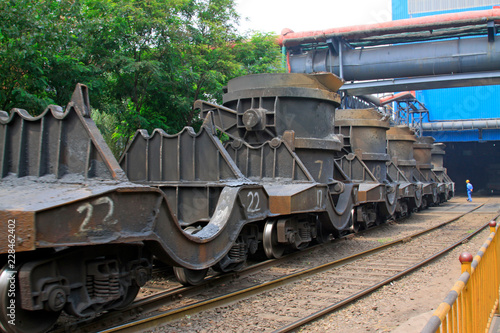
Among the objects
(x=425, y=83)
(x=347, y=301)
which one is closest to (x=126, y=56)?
(x=347, y=301)

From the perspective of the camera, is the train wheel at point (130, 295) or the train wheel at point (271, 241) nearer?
the train wheel at point (130, 295)

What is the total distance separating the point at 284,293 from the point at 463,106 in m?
40.3

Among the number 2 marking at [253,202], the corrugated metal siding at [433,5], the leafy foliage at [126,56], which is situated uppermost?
the corrugated metal siding at [433,5]

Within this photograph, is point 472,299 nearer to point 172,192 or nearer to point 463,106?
point 172,192

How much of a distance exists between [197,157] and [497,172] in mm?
49853

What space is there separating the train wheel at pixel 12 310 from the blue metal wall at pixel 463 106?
41197mm

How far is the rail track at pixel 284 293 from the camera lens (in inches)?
193

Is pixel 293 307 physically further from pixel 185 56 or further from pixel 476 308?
pixel 185 56

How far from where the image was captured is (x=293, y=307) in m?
5.68

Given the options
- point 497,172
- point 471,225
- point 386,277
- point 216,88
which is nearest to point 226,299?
point 386,277

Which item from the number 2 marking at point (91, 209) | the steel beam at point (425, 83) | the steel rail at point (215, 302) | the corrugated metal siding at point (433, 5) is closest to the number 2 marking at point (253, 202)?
the steel rail at point (215, 302)

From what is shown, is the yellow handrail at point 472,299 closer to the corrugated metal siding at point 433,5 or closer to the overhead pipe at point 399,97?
the overhead pipe at point 399,97

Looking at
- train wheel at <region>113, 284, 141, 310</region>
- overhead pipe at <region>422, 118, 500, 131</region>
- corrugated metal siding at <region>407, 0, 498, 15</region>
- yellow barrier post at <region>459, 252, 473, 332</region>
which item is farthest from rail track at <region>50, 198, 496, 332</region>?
corrugated metal siding at <region>407, 0, 498, 15</region>

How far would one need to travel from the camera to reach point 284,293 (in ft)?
20.8
